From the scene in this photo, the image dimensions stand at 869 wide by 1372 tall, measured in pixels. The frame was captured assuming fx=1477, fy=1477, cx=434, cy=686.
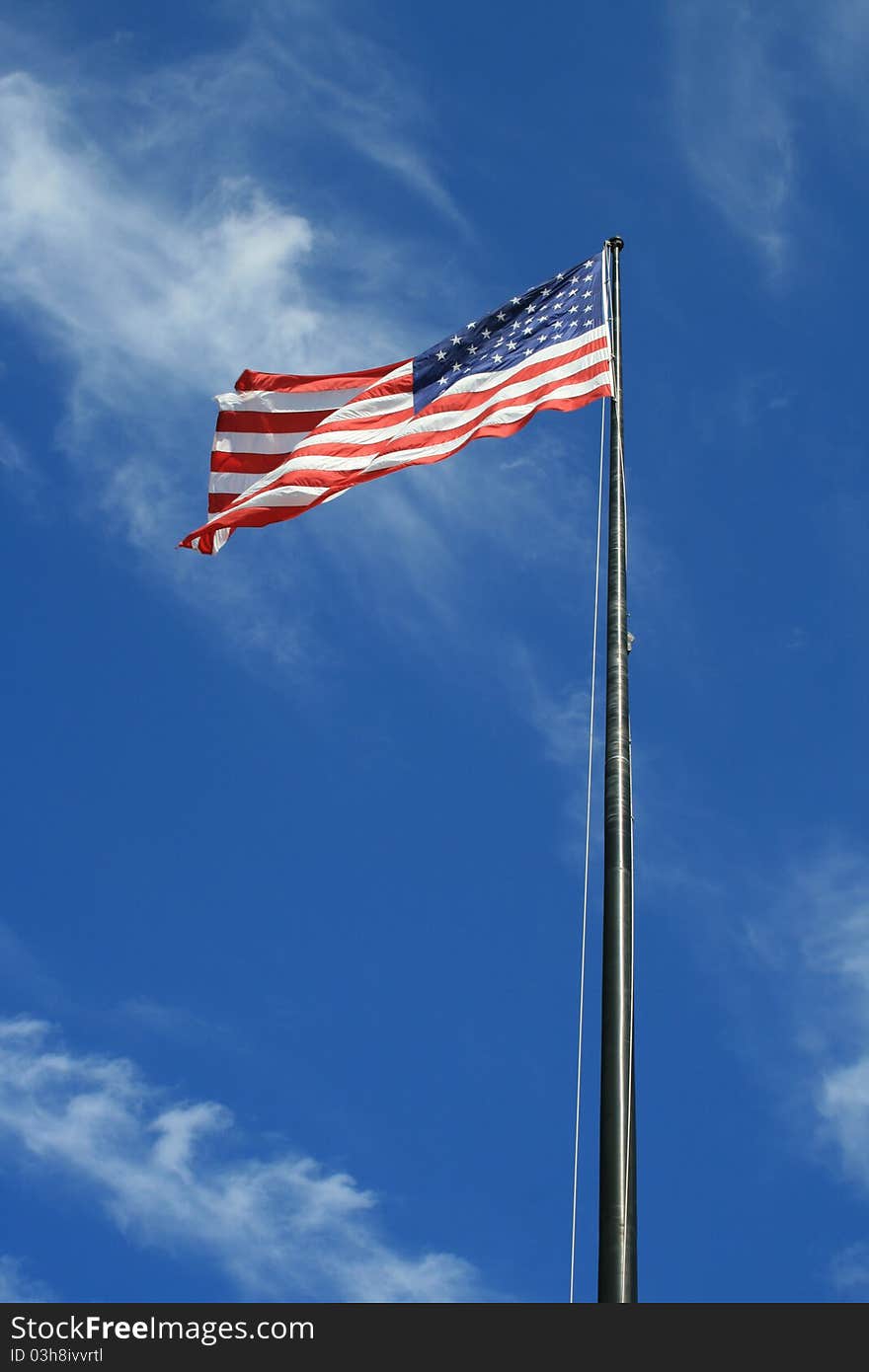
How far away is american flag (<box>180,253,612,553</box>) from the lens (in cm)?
2017

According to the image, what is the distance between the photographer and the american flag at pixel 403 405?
66.2ft

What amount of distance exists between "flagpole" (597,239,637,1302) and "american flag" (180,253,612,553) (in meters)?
4.66

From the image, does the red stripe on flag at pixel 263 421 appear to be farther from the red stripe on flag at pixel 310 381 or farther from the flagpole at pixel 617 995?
the flagpole at pixel 617 995

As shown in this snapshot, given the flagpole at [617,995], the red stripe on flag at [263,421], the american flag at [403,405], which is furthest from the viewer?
the red stripe on flag at [263,421]

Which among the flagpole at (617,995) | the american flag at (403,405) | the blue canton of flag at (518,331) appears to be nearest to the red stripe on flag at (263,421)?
the american flag at (403,405)

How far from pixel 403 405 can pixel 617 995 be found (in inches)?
485

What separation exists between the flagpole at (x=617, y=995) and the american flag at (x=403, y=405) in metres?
4.66

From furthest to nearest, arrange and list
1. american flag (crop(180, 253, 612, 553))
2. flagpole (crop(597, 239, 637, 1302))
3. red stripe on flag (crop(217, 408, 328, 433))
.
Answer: red stripe on flag (crop(217, 408, 328, 433))
american flag (crop(180, 253, 612, 553))
flagpole (crop(597, 239, 637, 1302))

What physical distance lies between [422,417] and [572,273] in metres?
3.27

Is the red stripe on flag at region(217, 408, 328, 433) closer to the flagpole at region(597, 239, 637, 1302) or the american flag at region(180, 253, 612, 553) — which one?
the american flag at region(180, 253, 612, 553)

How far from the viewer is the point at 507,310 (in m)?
22.5

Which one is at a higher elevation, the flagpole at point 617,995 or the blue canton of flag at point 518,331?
the blue canton of flag at point 518,331

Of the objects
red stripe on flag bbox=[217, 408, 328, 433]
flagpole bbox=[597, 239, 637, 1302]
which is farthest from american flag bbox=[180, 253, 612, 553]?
flagpole bbox=[597, 239, 637, 1302]
